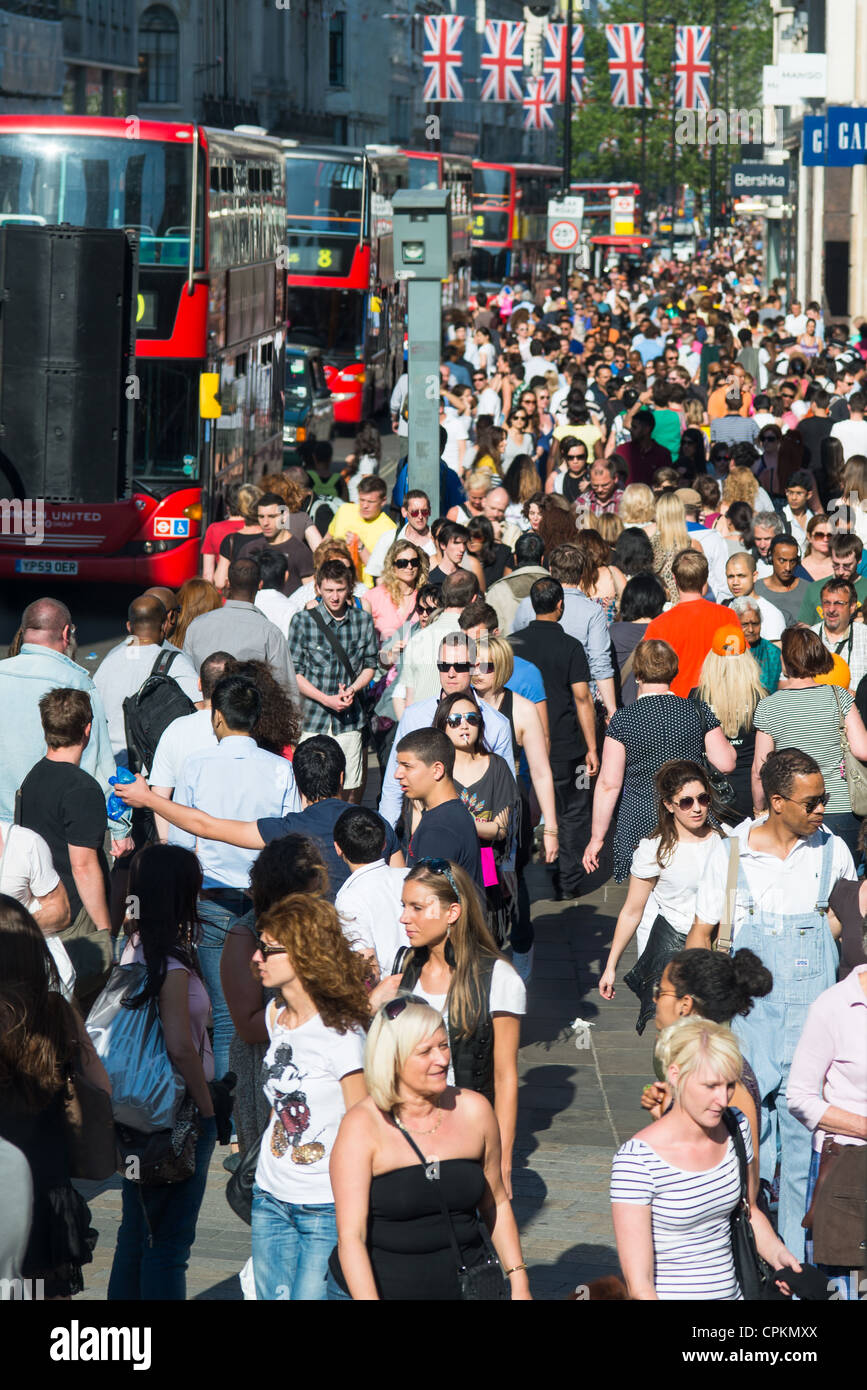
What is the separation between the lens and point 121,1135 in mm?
5027

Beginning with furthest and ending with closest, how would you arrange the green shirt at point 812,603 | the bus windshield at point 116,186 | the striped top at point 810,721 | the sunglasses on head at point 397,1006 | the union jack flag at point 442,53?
the union jack flag at point 442,53, the bus windshield at point 116,186, the green shirt at point 812,603, the striped top at point 810,721, the sunglasses on head at point 397,1006

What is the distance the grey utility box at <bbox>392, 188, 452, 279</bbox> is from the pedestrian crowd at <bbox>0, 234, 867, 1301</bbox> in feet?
4.85

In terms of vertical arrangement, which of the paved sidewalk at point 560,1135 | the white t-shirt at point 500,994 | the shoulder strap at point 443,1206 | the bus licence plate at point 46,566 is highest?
the bus licence plate at point 46,566

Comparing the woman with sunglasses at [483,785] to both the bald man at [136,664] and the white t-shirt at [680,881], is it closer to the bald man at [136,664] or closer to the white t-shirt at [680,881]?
the white t-shirt at [680,881]

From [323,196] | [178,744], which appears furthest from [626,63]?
[178,744]

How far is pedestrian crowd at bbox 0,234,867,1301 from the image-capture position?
4262 millimetres

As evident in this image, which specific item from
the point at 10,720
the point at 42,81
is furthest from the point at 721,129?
the point at 10,720

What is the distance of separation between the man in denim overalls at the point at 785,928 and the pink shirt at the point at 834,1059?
95 centimetres

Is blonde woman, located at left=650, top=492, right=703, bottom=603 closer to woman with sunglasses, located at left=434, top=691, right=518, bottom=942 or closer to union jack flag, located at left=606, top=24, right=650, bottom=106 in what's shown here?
woman with sunglasses, located at left=434, top=691, right=518, bottom=942

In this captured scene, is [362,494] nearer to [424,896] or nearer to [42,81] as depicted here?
[424,896]

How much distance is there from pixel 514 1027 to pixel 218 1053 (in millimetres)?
1757

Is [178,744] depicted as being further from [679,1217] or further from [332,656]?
[679,1217]

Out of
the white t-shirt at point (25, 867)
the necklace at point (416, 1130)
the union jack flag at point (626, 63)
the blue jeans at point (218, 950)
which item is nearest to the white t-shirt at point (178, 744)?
the blue jeans at point (218, 950)

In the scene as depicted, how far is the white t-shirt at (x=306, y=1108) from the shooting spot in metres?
4.62
